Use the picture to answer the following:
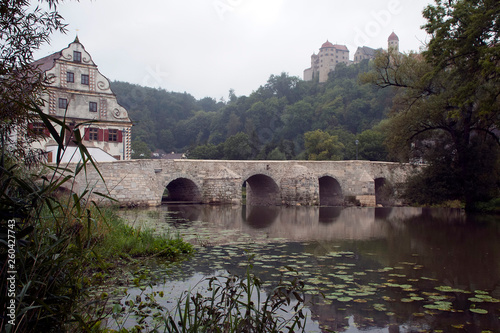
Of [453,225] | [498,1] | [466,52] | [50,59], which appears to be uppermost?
[50,59]

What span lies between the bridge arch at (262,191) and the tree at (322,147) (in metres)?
16.6

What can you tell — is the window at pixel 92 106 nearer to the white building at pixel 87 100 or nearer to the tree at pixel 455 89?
the white building at pixel 87 100

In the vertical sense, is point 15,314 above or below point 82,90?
below

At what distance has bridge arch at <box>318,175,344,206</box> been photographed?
87.9ft

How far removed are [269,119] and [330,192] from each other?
138 ft

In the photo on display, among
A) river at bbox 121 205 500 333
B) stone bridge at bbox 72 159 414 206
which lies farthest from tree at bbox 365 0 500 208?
river at bbox 121 205 500 333

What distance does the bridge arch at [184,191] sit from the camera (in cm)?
2202

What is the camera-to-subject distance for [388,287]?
5.18 metres

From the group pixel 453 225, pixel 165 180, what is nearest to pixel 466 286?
pixel 453 225

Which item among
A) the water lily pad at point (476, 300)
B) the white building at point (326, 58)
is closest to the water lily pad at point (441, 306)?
the water lily pad at point (476, 300)

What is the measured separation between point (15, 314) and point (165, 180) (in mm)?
18402

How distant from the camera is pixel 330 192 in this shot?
28.0 meters

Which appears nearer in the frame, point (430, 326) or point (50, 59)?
point (430, 326)

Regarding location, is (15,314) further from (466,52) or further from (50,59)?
(50,59)
